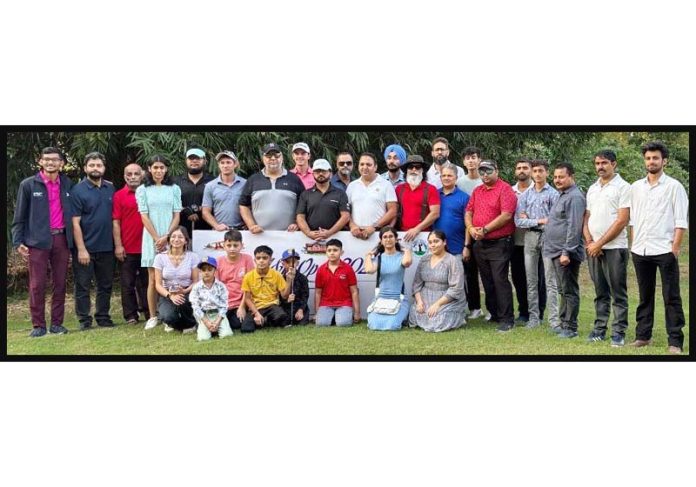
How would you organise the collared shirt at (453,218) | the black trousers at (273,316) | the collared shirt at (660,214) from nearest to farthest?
1. the collared shirt at (660,214)
2. the black trousers at (273,316)
3. the collared shirt at (453,218)

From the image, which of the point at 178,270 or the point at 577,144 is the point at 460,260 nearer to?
the point at 577,144

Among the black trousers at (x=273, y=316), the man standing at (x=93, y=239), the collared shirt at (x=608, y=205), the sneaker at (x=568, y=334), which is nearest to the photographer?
the collared shirt at (x=608, y=205)

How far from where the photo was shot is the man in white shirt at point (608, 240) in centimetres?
761

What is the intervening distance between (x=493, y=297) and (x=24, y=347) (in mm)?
4644

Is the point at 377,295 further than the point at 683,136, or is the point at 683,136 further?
the point at 377,295

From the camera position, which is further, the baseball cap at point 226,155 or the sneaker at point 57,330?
the baseball cap at point 226,155

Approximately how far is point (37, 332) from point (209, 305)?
1707 mm

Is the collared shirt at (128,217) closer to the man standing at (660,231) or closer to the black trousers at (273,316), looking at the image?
the black trousers at (273,316)

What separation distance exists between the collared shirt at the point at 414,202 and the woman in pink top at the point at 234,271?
5.47 ft

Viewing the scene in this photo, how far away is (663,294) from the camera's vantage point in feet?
24.6

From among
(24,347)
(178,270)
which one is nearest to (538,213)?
(178,270)

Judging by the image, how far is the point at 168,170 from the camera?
8.74 meters

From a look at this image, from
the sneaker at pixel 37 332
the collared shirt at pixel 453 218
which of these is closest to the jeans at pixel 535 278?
the collared shirt at pixel 453 218

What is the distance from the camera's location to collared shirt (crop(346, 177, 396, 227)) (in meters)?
8.63
